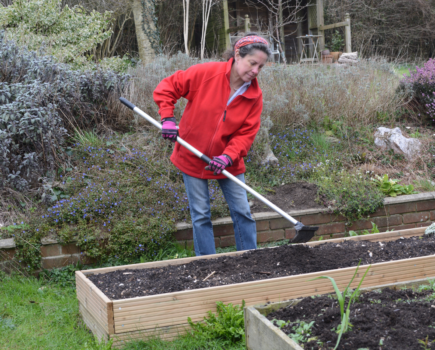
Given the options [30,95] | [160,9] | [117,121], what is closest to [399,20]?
[160,9]

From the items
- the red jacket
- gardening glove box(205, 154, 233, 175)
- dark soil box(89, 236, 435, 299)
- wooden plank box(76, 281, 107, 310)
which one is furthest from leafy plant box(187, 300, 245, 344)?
the red jacket

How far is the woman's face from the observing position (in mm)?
3129

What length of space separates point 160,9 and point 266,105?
7.81m

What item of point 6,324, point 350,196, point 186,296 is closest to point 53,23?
point 350,196

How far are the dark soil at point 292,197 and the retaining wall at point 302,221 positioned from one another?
12 cm

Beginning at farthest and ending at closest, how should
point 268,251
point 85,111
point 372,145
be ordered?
point 372,145 → point 85,111 → point 268,251

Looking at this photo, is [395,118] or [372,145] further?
[395,118]

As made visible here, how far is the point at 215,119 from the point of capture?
335 cm

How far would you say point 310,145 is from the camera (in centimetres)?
552

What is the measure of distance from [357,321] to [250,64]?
6.34 feet

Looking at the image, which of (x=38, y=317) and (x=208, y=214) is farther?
(x=208, y=214)

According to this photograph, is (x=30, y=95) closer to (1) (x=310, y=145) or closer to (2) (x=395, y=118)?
(1) (x=310, y=145)

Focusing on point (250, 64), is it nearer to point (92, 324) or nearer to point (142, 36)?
point (92, 324)

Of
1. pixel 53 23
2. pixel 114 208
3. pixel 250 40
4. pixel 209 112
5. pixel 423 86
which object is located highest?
pixel 53 23
